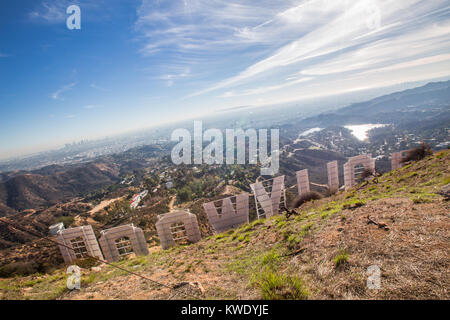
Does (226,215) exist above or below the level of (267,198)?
below

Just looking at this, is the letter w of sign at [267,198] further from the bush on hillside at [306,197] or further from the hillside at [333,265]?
the hillside at [333,265]

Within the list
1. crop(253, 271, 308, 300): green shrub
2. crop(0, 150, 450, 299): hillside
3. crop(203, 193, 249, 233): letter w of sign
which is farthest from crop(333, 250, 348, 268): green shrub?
crop(203, 193, 249, 233): letter w of sign

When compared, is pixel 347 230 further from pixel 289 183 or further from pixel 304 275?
pixel 289 183

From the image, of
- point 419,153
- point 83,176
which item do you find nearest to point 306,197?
point 419,153

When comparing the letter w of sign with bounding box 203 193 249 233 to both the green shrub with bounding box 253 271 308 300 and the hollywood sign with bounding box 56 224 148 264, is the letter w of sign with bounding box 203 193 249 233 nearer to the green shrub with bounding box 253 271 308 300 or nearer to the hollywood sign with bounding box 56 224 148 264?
the hollywood sign with bounding box 56 224 148 264

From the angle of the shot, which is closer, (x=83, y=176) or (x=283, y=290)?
(x=283, y=290)

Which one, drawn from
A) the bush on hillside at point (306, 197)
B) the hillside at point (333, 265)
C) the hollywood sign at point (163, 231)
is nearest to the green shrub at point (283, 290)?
the hillside at point (333, 265)

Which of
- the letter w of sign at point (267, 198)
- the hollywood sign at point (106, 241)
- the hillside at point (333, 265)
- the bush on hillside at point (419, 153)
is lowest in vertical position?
the hollywood sign at point (106, 241)

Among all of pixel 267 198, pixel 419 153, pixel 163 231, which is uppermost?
pixel 419 153

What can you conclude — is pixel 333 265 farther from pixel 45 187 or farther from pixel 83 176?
pixel 83 176

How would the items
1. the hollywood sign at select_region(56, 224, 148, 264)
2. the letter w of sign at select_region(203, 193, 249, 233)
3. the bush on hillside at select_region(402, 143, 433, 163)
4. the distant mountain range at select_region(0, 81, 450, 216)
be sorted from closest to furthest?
1. the hollywood sign at select_region(56, 224, 148, 264)
2. the letter w of sign at select_region(203, 193, 249, 233)
3. the bush on hillside at select_region(402, 143, 433, 163)
4. the distant mountain range at select_region(0, 81, 450, 216)

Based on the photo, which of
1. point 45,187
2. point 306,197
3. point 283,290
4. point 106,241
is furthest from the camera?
point 45,187

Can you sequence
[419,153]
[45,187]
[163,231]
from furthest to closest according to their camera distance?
1. [45,187]
2. [419,153]
3. [163,231]
